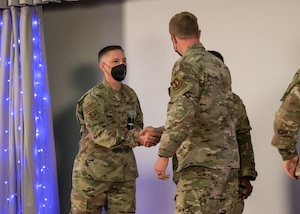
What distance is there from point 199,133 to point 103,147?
2.49 feet

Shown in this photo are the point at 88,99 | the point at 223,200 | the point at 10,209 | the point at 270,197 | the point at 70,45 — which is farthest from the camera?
the point at 70,45

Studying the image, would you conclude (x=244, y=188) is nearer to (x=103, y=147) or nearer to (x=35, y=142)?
(x=103, y=147)

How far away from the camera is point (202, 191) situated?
2.23 meters

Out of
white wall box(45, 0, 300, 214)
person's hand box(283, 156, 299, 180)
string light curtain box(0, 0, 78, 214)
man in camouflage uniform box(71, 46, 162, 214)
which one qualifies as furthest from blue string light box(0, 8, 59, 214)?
person's hand box(283, 156, 299, 180)

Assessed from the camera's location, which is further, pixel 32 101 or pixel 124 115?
pixel 32 101

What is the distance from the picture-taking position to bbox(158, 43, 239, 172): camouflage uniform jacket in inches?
85.2

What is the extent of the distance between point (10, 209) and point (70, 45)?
51.8 inches

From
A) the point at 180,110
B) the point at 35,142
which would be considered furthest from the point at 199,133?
the point at 35,142

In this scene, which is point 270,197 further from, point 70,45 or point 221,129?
point 70,45

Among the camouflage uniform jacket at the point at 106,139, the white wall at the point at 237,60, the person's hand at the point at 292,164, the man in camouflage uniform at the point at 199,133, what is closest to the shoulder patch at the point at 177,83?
the man in camouflage uniform at the point at 199,133

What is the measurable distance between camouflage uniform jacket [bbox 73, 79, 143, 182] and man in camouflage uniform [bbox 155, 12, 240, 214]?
1.85ft

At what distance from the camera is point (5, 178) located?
143 inches

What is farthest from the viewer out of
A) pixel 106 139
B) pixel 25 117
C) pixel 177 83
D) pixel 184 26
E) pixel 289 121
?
pixel 25 117

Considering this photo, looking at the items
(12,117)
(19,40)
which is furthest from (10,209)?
(19,40)
